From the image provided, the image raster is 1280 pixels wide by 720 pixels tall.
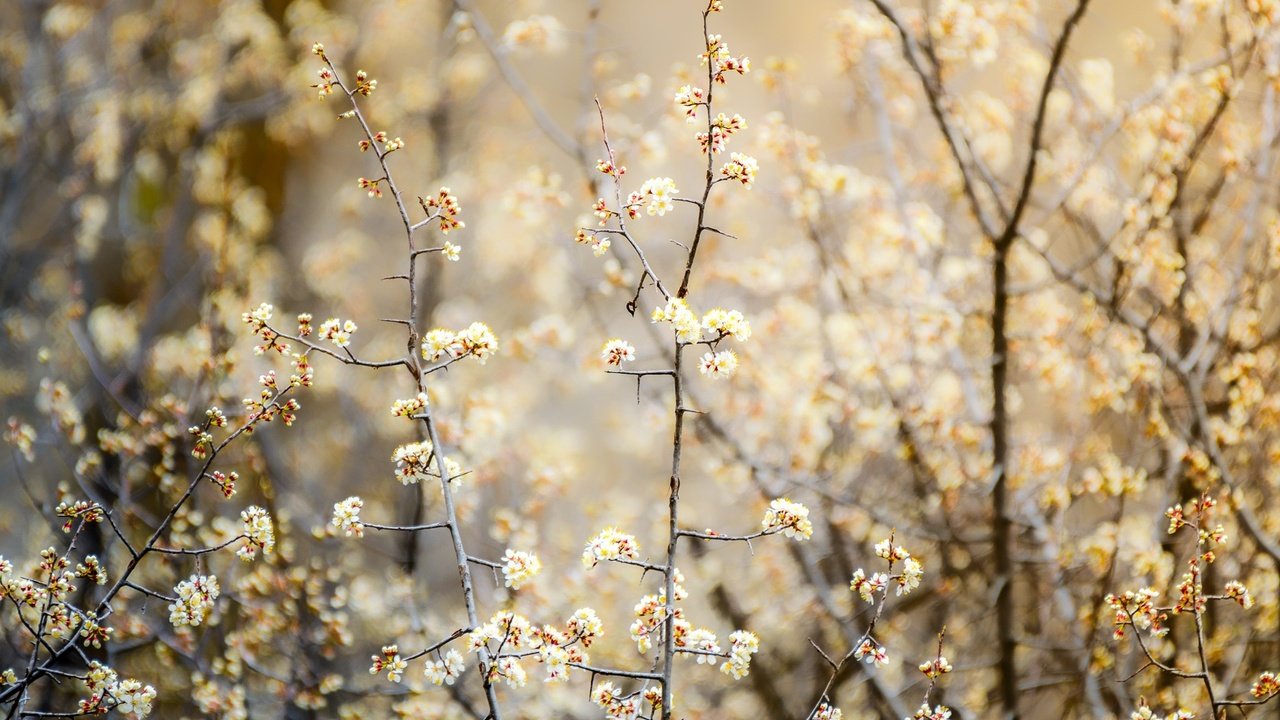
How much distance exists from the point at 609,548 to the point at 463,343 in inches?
21.5

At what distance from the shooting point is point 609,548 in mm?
1794

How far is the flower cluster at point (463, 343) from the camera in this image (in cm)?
184

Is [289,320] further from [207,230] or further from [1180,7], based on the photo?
[1180,7]

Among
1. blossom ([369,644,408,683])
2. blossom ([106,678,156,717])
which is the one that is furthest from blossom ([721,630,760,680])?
blossom ([106,678,156,717])

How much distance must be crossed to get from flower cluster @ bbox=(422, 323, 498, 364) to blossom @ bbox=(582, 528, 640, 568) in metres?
0.46

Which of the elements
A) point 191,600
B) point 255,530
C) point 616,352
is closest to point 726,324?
point 616,352

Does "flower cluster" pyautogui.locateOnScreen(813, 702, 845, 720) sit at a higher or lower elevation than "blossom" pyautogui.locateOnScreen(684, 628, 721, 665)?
lower

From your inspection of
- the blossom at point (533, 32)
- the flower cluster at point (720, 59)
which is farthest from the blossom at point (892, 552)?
the blossom at point (533, 32)

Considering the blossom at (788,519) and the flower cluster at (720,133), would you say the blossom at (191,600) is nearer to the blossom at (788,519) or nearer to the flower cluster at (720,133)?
the blossom at (788,519)

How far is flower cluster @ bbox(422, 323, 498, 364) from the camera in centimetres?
184

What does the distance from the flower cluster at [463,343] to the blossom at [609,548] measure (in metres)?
0.46

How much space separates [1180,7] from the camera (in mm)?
3680

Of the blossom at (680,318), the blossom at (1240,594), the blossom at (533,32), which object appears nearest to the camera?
the blossom at (680,318)

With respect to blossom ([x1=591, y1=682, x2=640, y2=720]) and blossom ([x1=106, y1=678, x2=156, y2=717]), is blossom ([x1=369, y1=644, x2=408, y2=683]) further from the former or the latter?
blossom ([x1=106, y1=678, x2=156, y2=717])
